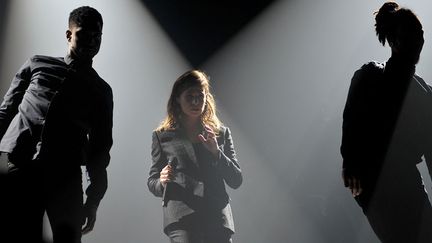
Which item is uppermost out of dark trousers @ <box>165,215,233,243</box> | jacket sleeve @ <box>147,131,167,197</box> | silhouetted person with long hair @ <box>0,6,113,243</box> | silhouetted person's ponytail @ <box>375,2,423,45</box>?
silhouetted person with long hair @ <box>0,6,113,243</box>

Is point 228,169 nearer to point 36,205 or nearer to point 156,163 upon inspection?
point 156,163

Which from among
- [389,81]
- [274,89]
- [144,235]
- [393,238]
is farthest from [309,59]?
[393,238]

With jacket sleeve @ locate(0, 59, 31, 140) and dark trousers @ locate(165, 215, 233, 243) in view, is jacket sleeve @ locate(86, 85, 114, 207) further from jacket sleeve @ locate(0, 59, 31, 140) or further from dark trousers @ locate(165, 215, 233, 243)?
dark trousers @ locate(165, 215, 233, 243)

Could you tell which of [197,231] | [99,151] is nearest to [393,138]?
[197,231]

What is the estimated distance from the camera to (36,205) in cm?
185

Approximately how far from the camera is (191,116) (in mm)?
2572

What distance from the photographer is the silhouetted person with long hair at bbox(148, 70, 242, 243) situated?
7.53 feet

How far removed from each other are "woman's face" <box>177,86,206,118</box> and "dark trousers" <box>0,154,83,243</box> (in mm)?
816

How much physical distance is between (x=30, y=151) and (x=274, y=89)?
2.64 metres

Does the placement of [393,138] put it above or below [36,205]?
below

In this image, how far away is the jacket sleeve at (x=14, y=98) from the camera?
6.36 feet

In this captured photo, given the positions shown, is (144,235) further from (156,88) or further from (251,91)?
(251,91)

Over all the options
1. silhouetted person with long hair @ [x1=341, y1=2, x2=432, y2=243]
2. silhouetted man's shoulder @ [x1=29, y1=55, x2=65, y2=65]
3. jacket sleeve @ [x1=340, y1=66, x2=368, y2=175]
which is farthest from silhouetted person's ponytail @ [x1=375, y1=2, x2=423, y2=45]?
silhouetted man's shoulder @ [x1=29, y1=55, x2=65, y2=65]

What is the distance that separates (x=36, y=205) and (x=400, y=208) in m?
1.29
